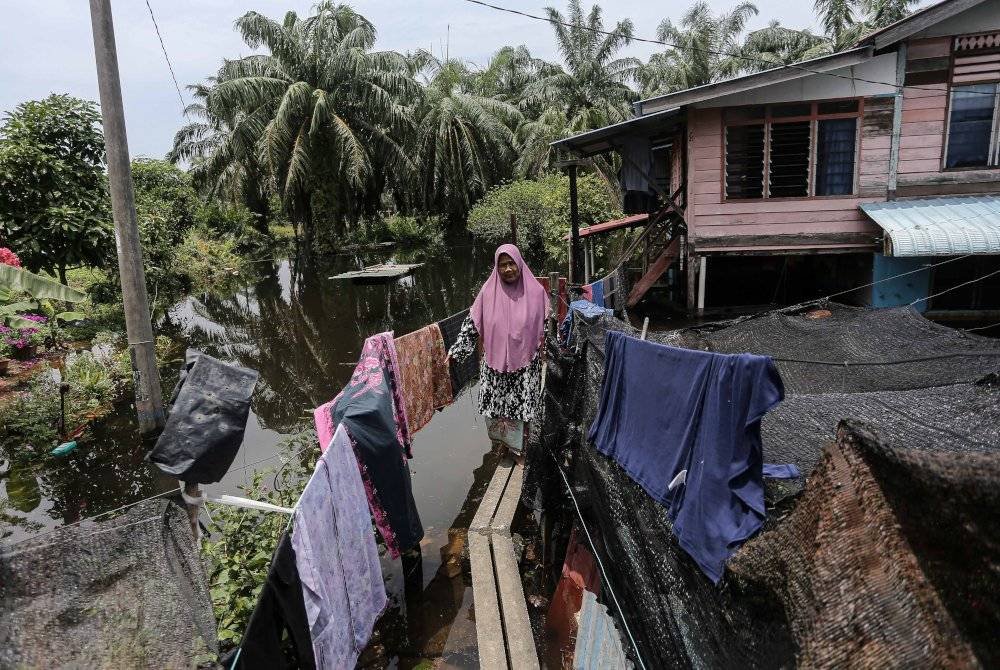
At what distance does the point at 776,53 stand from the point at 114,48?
34.4m

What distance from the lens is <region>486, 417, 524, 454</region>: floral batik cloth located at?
5.45 meters

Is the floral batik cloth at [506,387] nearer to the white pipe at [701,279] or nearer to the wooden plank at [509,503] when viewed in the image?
the wooden plank at [509,503]

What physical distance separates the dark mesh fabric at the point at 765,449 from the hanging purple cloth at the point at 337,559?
1.36m

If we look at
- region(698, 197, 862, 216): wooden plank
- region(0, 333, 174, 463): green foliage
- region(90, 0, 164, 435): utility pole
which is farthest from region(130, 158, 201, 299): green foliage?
region(698, 197, 862, 216): wooden plank

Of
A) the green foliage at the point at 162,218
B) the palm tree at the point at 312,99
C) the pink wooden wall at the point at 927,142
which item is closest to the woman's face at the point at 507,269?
the pink wooden wall at the point at 927,142

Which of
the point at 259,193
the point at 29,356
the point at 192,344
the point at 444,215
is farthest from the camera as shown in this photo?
the point at 444,215

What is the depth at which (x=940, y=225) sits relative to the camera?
8.15 m

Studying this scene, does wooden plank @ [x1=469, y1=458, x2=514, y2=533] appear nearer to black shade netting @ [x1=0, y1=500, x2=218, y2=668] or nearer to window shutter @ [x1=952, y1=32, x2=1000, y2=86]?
black shade netting @ [x1=0, y1=500, x2=218, y2=668]

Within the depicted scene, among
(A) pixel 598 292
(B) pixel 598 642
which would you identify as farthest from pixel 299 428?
(B) pixel 598 642

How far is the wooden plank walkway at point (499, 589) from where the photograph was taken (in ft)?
11.1

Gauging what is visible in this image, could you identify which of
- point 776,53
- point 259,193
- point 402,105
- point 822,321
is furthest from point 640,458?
point 776,53

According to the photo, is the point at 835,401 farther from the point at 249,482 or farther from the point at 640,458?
the point at 249,482

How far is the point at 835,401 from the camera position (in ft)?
12.4

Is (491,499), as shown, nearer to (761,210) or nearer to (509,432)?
(509,432)
